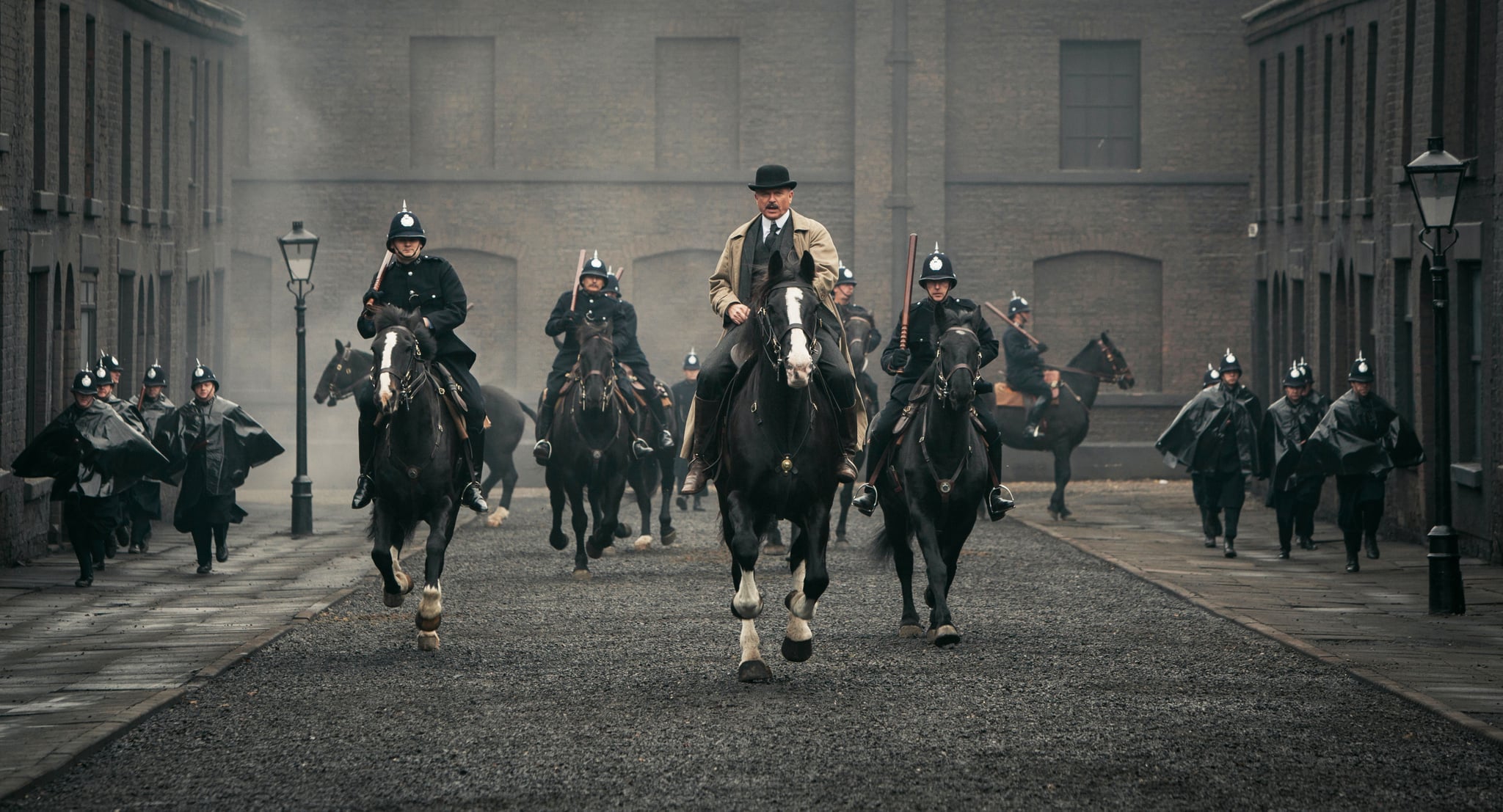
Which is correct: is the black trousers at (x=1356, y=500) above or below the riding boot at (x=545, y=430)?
below

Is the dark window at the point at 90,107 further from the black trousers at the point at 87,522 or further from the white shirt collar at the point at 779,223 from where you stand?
the white shirt collar at the point at 779,223

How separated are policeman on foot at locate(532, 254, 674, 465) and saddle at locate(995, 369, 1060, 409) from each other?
739 cm

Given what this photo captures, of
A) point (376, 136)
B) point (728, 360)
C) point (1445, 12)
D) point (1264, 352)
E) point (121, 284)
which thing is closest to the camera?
point (728, 360)

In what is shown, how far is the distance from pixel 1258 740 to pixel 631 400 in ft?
32.0

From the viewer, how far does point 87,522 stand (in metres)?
16.8

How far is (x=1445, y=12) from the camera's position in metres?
20.1

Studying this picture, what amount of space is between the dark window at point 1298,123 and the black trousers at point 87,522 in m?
16.9

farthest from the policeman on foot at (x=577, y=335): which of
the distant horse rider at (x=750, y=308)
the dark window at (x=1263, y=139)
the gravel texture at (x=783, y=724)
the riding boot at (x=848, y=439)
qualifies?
the dark window at (x=1263, y=139)

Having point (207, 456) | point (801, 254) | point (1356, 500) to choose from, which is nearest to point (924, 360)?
point (801, 254)

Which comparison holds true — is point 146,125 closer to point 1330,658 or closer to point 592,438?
point 592,438

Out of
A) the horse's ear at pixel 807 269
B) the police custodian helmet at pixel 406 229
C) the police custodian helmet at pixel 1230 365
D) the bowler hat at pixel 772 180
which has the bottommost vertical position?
the police custodian helmet at pixel 1230 365

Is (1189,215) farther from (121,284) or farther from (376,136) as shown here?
(121,284)

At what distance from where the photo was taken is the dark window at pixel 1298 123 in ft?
87.6

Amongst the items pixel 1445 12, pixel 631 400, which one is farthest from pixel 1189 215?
pixel 631 400
